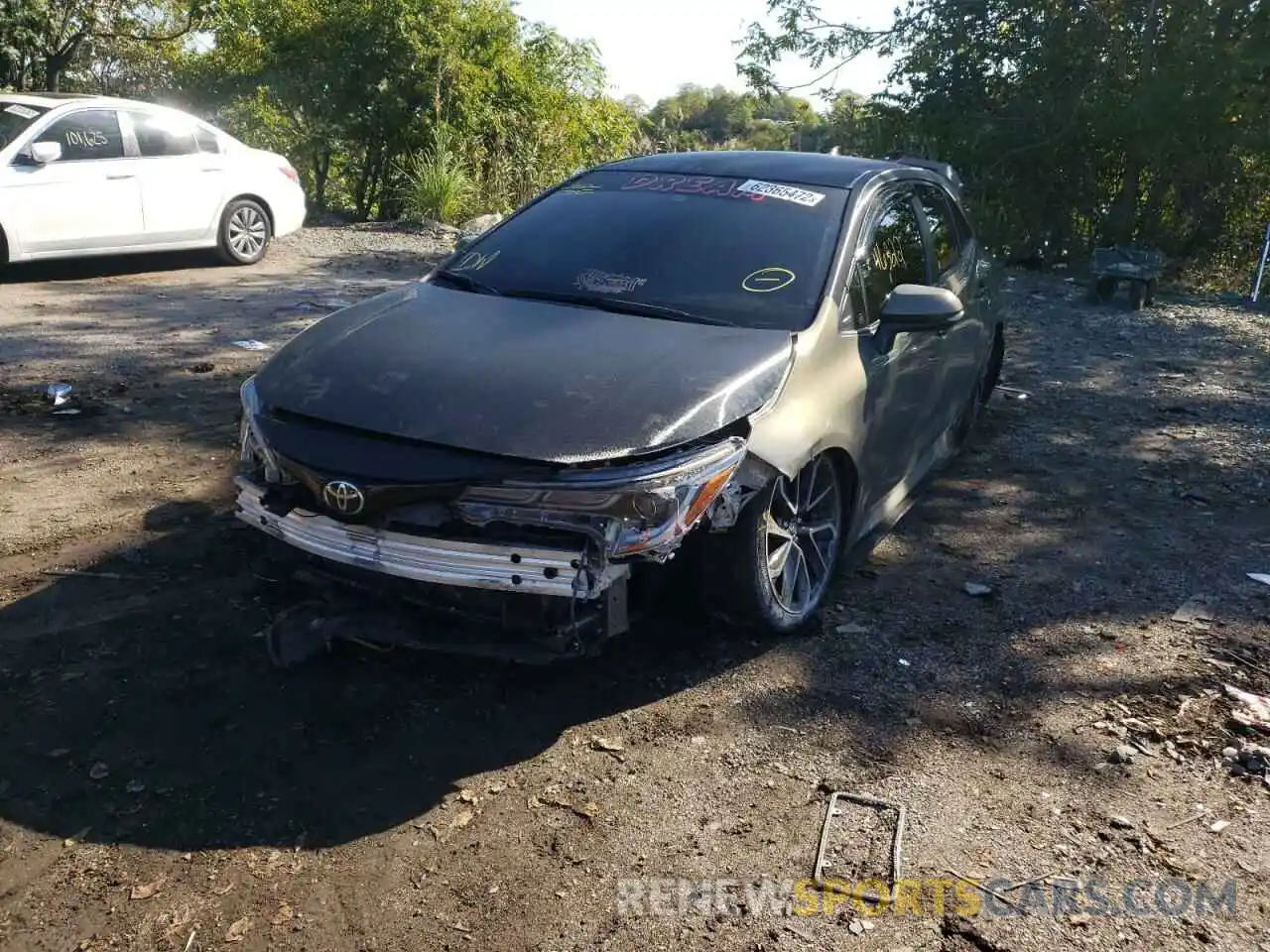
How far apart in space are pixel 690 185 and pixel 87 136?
7548 mm

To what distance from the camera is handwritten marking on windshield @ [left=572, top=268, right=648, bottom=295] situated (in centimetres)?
450

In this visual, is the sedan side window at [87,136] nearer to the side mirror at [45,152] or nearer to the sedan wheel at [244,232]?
the side mirror at [45,152]

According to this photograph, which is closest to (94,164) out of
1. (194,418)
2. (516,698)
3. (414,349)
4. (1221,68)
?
(194,418)

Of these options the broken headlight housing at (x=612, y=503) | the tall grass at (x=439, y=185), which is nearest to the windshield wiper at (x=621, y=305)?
the broken headlight housing at (x=612, y=503)

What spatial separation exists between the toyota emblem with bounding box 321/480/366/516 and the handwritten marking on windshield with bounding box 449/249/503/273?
67.2 inches

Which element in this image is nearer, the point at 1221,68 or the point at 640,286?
the point at 640,286

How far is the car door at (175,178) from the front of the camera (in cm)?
1070

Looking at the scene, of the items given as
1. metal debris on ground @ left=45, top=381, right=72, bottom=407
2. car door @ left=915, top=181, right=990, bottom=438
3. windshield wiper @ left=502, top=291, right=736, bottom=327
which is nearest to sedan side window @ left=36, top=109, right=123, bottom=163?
metal debris on ground @ left=45, top=381, right=72, bottom=407

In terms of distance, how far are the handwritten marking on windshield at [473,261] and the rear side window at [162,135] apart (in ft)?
23.4

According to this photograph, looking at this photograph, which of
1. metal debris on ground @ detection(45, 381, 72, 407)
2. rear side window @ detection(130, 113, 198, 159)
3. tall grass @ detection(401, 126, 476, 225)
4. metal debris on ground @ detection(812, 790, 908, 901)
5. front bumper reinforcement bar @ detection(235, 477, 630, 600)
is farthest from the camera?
tall grass @ detection(401, 126, 476, 225)

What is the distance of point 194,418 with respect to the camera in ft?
21.6

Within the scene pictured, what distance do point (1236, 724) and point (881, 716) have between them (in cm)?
120

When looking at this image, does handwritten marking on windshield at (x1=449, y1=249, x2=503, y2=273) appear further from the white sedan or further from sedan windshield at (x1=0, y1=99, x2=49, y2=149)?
sedan windshield at (x1=0, y1=99, x2=49, y2=149)

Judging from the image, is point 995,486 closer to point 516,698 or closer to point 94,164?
point 516,698
